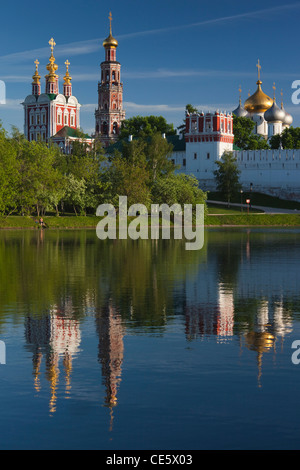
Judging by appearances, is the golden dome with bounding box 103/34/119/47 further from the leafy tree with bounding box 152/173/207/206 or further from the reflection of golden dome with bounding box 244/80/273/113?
the leafy tree with bounding box 152/173/207/206

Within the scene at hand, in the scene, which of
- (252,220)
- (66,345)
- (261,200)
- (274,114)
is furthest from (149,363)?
(274,114)

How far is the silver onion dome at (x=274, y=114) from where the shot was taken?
13338 cm

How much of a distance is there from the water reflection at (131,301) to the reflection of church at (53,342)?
0.02 m

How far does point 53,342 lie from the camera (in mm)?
13578

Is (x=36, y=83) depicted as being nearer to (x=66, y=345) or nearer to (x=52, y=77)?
(x=52, y=77)

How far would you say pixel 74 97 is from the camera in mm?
148375

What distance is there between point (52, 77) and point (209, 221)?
263ft

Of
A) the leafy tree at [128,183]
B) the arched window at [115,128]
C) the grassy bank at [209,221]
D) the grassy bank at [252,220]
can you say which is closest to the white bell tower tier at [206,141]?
the arched window at [115,128]

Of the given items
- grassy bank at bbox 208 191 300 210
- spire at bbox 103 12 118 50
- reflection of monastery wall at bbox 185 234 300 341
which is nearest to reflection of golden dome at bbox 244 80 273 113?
spire at bbox 103 12 118 50

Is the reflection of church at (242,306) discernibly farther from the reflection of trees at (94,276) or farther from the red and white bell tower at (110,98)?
the red and white bell tower at (110,98)

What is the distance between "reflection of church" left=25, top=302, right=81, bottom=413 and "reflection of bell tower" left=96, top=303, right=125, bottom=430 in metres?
0.51

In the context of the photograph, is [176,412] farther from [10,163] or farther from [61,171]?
[61,171]

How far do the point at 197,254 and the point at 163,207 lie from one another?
41.1 m

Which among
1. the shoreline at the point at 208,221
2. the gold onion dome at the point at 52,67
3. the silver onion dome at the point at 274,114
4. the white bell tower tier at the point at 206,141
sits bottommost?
the shoreline at the point at 208,221
